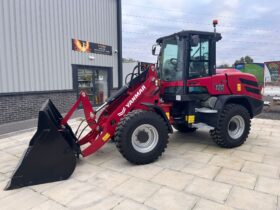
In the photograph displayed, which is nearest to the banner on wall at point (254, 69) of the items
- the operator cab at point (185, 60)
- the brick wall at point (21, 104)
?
the operator cab at point (185, 60)

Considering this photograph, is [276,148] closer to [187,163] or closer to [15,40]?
[187,163]

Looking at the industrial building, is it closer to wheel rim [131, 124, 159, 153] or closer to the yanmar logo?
the yanmar logo

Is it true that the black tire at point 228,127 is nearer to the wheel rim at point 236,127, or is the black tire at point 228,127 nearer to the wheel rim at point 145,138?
the wheel rim at point 236,127

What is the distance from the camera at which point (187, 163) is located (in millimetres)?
4246

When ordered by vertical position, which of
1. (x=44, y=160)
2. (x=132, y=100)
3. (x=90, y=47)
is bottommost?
(x=44, y=160)

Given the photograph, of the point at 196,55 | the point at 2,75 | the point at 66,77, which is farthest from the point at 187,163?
the point at 66,77

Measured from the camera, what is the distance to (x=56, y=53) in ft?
31.7

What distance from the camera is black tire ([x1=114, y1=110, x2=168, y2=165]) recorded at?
389 centimetres

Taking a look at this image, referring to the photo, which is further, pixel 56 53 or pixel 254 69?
pixel 254 69

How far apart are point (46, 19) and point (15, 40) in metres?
1.66

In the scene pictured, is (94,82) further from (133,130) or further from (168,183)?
(168,183)

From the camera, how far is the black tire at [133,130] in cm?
389

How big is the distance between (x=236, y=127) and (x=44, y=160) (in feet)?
13.0

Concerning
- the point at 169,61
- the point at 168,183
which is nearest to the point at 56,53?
the point at 169,61
